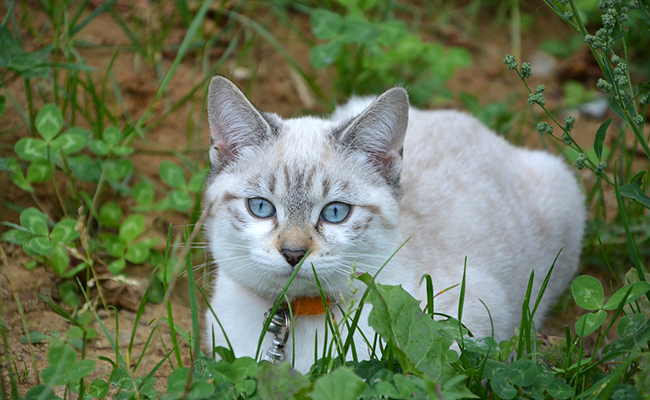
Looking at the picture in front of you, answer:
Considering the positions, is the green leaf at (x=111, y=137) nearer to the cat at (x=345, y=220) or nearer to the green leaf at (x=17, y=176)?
the green leaf at (x=17, y=176)

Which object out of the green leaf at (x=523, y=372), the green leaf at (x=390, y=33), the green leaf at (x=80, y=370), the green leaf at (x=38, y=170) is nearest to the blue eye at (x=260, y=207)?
the green leaf at (x=80, y=370)

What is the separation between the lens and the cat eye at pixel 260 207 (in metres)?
2.77

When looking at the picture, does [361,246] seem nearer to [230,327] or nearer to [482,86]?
[230,327]

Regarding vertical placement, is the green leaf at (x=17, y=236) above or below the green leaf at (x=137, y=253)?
above

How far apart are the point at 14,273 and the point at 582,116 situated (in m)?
4.58

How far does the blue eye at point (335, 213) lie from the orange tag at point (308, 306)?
34cm

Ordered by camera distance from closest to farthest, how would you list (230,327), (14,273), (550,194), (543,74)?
(230,327) < (14,273) < (550,194) < (543,74)

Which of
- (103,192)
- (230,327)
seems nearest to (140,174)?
(103,192)

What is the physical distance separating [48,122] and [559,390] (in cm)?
283

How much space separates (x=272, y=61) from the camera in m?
5.55

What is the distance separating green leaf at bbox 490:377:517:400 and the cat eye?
1.10 metres

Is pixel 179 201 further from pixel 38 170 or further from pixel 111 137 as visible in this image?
pixel 38 170

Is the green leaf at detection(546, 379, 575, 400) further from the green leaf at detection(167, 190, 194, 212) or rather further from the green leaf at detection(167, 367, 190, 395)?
the green leaf at detection(167, 190, 194, 212)

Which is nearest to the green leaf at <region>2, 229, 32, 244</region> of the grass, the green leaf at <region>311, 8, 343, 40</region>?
the grass
